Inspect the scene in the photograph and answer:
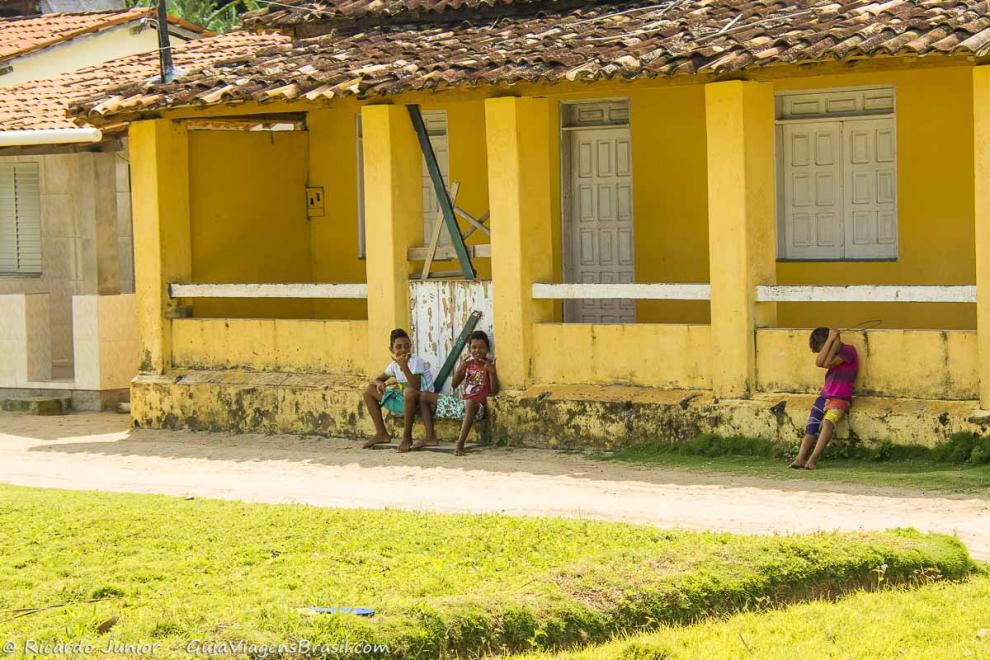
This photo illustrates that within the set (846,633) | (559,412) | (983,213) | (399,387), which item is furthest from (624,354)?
(846,633)

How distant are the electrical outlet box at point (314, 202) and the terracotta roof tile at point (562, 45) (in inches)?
65.7

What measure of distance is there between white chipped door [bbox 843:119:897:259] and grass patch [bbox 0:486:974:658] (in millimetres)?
5514

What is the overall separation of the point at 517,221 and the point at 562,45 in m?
1.38

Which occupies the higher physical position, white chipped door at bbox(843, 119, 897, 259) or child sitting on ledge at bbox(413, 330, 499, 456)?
white chipped door at bbox(843, 119, 897, 259)

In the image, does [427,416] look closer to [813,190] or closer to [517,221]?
[517,221]

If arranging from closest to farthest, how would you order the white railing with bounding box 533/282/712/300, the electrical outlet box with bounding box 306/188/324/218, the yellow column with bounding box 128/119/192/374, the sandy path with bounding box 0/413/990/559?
the sandy path with bounding box 0/413/990/559 → the white railing with bounding box 533/282/712/300 → the yellow column with bounding box 128/119/192/374 → the electrical outlet box with bounding box 306/188/324/218

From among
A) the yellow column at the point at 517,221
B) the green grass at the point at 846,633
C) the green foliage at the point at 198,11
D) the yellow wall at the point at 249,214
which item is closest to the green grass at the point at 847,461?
the yellow column at the point at 517,221

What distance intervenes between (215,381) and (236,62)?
9.13ft

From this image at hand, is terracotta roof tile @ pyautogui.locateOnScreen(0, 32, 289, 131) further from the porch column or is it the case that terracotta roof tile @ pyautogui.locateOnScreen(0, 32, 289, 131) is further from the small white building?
the porch column

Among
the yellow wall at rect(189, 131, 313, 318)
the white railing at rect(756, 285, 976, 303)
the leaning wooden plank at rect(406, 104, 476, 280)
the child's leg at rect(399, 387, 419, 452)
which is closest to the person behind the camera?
the white railing at rect(756, 285, 976, 303)

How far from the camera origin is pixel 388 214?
512 inches

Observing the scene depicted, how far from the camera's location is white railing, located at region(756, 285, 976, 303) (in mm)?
10602

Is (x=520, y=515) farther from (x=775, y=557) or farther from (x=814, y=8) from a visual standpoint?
(x=814, y=8)

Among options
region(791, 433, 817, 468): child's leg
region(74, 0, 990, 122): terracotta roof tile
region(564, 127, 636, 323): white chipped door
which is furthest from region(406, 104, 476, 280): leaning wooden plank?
region(791, 433, 817, 468): child's leg
